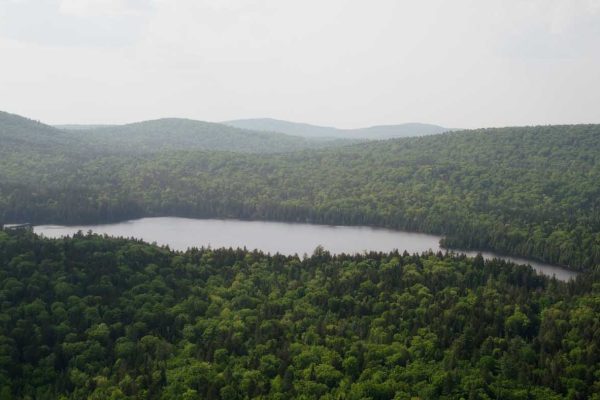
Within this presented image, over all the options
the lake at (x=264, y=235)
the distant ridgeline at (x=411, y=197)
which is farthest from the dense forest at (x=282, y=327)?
the distant ridgeline at (x=411, y=197)

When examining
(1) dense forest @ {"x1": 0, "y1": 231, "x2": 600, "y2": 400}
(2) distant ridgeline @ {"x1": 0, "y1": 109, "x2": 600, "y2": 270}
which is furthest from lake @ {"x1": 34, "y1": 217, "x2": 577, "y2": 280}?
(1) dense forest @ {"x1": 0, "y1": 231, "x2": 600, "y2": 400}

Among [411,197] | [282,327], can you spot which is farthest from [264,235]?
[282,327]

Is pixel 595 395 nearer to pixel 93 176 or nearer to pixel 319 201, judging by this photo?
pixel 319 201

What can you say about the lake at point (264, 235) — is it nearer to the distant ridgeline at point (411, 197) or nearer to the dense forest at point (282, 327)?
the distant ridgeline at point (411, 197)

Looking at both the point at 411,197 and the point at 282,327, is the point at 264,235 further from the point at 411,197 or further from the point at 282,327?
the point at 282,327

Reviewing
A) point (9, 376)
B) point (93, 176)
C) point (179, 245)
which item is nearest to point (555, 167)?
point (179, 245)

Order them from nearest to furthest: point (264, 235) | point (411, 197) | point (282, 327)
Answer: point (282, 327), point (264, 235), point (411, 197)

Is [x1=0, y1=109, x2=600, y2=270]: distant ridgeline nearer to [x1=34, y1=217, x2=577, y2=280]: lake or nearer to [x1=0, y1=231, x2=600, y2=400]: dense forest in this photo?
[x1=34, y1=217, x2=577, y2=280]: lake
